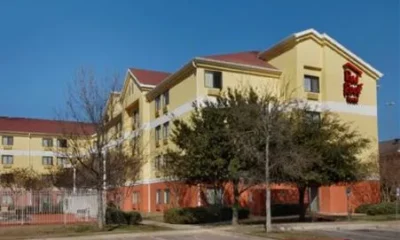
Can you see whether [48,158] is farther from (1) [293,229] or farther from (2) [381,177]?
(1) [293,229]

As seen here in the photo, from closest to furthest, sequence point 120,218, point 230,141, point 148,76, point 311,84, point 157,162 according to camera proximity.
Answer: point 230,141 < point 120,218 < point 311,84 < point 157,162 < point 148,76

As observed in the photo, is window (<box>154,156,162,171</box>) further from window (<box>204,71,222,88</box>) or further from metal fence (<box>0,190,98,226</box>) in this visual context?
metal fence (<box>0,190,98,226</box>)

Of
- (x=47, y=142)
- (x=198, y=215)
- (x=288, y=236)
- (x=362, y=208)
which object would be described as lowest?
(x=362, y=208)

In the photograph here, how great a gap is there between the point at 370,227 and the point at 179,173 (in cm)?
1015

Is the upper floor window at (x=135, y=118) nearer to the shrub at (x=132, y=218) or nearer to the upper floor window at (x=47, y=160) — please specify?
the shrub at (x=132, y=218)

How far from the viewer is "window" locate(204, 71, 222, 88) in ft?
138

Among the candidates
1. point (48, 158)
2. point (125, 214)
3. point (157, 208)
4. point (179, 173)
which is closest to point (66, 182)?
point (157, 208)

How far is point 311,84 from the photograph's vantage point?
151 ft

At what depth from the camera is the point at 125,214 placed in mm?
31500

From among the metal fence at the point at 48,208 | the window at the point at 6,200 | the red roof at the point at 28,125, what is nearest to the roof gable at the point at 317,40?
the metal fence at the point at 48,208

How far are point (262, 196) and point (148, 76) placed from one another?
20.4m

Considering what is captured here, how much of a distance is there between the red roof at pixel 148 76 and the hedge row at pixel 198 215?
22.2 m

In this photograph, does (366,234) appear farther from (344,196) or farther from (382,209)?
(344,196)


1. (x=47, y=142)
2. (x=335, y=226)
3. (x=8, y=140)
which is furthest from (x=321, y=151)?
(x=47, y=142)
